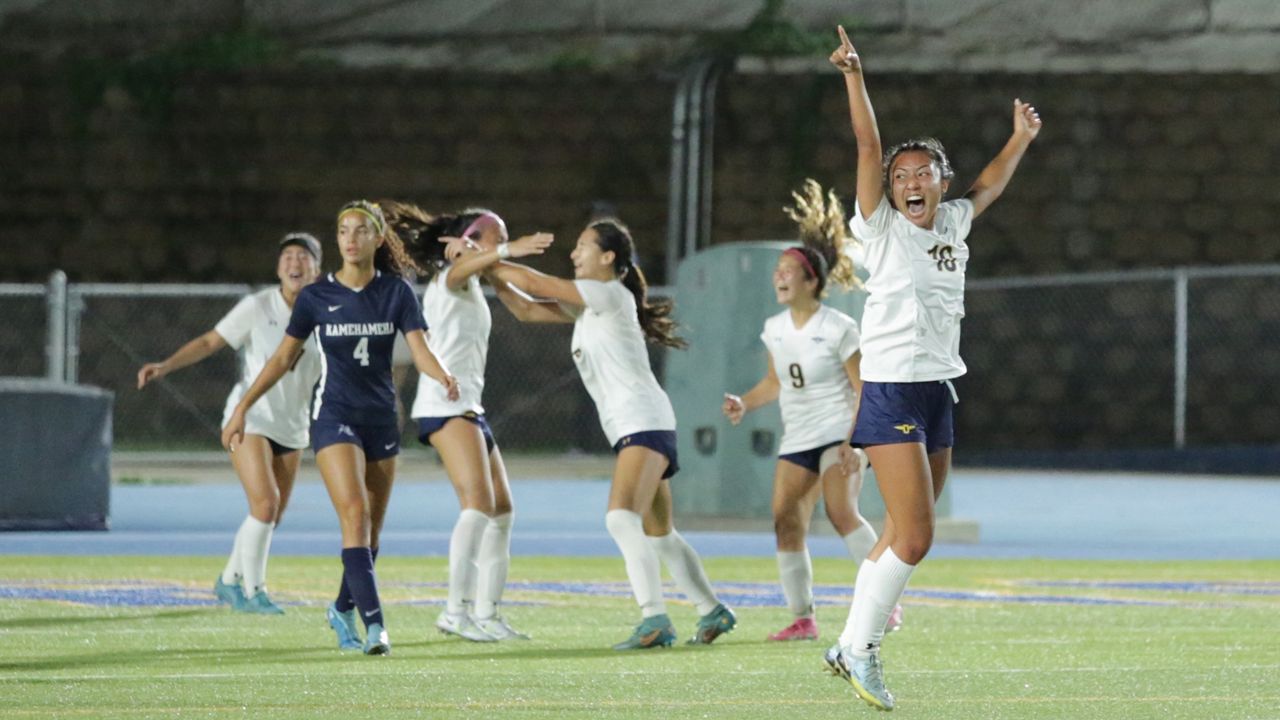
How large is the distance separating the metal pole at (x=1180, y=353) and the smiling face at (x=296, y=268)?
1511 centimetres

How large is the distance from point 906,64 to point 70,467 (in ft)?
46.8

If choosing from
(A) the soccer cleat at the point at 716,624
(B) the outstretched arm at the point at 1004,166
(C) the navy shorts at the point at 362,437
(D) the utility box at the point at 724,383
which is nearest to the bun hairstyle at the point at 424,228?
(C) the navy shorts at the point at 362,437

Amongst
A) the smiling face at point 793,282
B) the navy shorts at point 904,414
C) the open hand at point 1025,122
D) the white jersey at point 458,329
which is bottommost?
the navy shorts at point 904,414

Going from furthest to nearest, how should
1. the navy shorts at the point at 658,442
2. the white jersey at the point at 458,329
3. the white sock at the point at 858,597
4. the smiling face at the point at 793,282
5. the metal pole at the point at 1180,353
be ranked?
1. the metal pole at the point at 1180,353
2. the smiling face at the point at 793,282
3. the white jersey at the point at 458,329
4. the navy shorts at the point at 658,442
5. the white sock at the point at 858,597

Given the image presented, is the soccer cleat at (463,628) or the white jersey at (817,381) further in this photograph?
the white jersey at (817,381)

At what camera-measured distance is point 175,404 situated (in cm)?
2603

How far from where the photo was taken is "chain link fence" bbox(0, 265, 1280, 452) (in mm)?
26062

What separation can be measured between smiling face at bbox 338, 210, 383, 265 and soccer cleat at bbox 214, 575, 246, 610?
2524mm

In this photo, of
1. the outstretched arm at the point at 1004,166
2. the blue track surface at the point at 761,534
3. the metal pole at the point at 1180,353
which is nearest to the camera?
the outstretched arm at the point at 1004,166

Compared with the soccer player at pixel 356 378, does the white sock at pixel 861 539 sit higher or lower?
lower

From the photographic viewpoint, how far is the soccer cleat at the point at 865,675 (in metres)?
7.72

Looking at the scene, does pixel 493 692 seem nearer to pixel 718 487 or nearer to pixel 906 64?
pixel 718 487

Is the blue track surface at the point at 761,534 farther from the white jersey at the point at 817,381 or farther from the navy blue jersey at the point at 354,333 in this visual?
the navy blue jersey at the point at 354,333

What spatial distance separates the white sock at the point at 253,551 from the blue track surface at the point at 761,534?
434cm
